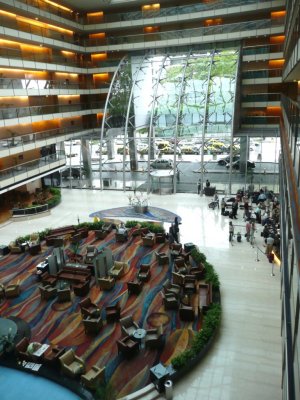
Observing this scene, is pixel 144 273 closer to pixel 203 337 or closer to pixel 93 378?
pixel 203 337

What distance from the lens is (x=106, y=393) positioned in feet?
32.7

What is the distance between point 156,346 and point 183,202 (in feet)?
56.8

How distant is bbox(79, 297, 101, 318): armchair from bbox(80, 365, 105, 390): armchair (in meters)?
2.75

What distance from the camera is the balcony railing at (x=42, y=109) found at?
26.5 meters

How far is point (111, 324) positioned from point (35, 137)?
21298mm

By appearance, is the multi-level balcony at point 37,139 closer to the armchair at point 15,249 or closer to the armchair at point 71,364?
the armchair at point 15,249

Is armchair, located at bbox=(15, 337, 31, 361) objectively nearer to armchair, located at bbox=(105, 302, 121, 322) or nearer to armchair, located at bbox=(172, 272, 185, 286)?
armchair, located at bbox=(105, 302, 121, 322)

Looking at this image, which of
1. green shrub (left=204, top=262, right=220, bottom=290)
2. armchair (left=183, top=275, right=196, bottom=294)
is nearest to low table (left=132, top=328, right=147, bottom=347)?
armchair (left=183, top=275, right=196, bottom=294)

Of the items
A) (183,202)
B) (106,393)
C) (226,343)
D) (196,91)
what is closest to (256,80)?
(196,91)

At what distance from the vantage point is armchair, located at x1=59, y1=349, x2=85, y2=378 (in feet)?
36.1

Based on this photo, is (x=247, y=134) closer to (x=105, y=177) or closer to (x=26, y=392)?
(x=105, y=177)

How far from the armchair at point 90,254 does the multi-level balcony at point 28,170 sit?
10105 millimetres

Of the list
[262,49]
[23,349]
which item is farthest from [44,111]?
[23,349]

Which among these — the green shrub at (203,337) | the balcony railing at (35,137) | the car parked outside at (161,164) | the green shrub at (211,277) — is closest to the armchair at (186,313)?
the green shrub at (203,337)
